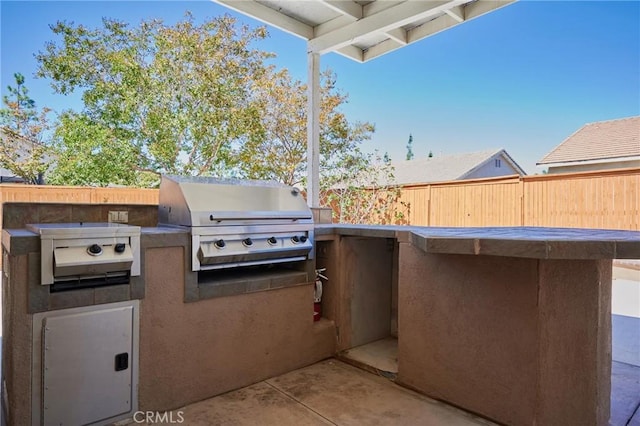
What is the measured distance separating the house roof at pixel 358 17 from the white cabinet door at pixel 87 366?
307 centimetres

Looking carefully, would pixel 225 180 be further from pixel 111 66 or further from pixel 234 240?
pixel 111 66

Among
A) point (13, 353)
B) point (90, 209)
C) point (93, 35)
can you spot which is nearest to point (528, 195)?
point (90, 209)

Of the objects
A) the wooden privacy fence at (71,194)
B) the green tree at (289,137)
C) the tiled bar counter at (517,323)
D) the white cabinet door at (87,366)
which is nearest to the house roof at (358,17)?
the tiled bar counter at (517,323)

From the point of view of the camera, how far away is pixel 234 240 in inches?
95.3

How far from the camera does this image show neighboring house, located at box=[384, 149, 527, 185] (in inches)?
524

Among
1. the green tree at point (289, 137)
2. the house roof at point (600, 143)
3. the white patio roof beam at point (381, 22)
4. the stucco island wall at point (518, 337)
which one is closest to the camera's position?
the stucco island wall at point (518, 337)

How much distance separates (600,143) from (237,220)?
11.9 meters

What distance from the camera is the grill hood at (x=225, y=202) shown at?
233 centimetres

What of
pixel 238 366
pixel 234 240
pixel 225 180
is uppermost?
pixel 225 180

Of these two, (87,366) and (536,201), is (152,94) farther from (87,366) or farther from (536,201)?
(536,201)

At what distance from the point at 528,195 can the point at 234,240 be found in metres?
6.59

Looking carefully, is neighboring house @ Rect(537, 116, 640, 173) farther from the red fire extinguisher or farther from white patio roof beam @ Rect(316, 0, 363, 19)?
the red fire extinguisher

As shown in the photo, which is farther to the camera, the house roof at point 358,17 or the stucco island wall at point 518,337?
the house roof at point 358,17

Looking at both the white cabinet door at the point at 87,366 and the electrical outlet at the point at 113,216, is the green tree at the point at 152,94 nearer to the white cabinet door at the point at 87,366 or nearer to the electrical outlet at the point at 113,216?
the electrical outlet at the point at 113,216
